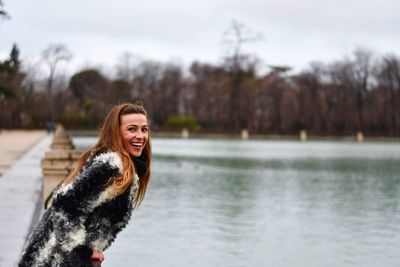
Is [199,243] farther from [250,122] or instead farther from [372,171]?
[250,122]

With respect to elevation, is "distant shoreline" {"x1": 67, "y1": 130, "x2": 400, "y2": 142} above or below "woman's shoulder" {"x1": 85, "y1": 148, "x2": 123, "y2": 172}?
below

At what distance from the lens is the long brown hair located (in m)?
2.92

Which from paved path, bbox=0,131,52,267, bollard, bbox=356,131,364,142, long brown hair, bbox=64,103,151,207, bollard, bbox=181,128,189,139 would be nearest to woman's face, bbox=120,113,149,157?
long brown hair, bbox=64,103,151,207

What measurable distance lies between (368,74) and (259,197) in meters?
70.9

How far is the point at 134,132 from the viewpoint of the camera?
3.11 meters

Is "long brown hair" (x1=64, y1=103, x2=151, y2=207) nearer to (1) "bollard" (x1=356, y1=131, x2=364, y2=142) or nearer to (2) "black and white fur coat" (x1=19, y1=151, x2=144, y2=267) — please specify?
(2) "black and white fur coat" (x1=19, y1=151, x2=144, y2=267)

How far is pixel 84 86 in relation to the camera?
9238 centimetres

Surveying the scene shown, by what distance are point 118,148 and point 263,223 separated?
8.81 m

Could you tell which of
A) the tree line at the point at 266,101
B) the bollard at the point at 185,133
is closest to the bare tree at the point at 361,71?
the tree line at the point at 266,101

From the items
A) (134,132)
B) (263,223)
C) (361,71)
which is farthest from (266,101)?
(134,132)

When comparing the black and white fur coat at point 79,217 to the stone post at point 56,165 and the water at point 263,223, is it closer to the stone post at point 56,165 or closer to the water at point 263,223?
the water at point 263,223

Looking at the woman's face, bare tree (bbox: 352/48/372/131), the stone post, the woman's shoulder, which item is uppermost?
bare tree (bbox: 352/48/372/131)

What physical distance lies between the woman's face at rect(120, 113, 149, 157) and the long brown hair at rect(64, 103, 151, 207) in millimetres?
19

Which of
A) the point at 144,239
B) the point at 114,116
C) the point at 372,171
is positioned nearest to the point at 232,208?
the point at 144,239
